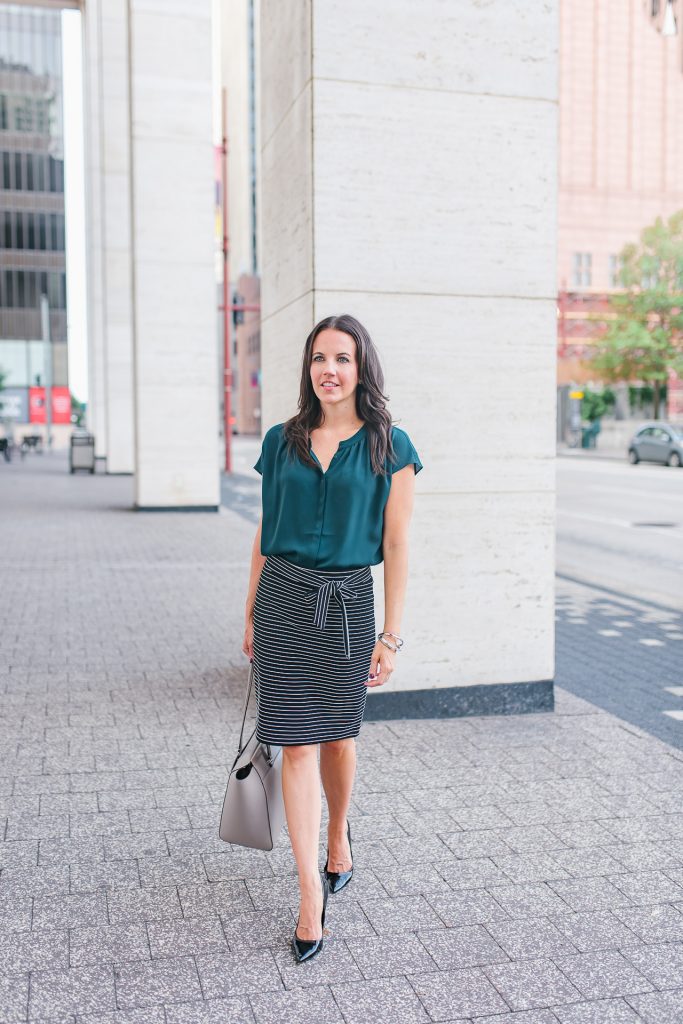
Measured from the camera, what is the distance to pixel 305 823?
3.52 metres

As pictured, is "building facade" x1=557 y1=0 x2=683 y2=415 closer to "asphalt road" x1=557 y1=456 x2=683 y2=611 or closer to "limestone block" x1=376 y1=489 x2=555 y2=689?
"asphalt road" x1=557 y1=456 x2=683 y2=611

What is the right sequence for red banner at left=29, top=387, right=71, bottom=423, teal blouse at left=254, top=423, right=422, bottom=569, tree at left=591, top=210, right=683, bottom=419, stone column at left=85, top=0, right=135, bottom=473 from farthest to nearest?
red banner at left=29, top=387, right=71, bottom=423 → tree at left=591, top=210, right=683, bottom=419 → stone column at left=85, top=0, right=135, bottom=473 → teal blouse at left=254, top=423, right=422, bottom=569

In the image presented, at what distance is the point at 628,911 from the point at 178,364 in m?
16.5

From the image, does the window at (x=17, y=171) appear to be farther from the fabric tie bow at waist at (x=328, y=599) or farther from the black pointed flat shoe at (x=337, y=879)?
the fabric tie bow at waist at (x=328, y=599)

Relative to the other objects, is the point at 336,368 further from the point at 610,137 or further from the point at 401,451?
the point at 610,137

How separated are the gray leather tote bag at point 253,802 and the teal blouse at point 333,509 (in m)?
0.45

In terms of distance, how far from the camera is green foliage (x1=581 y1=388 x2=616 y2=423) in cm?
6166

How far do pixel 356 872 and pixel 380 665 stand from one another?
931 millimetres

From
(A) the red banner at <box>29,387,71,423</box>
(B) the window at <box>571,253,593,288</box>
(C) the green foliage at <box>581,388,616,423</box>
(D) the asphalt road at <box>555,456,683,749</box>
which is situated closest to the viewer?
(D) the asphalt road at <box>555,456,683,749</box>

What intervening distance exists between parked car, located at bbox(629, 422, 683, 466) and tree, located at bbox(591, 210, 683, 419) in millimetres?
18921

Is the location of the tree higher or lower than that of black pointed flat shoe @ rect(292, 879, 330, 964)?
higher

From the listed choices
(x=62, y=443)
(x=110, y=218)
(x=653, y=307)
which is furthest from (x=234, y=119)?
(x=110, y=218)

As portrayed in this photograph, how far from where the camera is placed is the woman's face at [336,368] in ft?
11.7

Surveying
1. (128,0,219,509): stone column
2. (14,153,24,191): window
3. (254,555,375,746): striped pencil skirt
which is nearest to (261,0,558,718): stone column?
(254,555,375,746): striped pencil skirt
